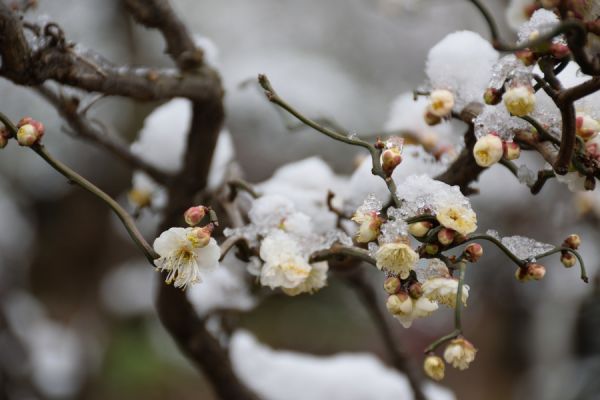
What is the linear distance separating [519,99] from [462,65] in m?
0.23

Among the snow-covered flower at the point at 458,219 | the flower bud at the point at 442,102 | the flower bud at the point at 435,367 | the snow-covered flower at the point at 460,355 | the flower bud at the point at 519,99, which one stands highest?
the flower bud at the point at 519,99

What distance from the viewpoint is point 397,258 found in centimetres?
56

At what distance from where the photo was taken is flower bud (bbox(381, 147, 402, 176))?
582 mm

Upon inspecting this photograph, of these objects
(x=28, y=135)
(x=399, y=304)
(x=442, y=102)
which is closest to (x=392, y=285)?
(x=399, y=304)

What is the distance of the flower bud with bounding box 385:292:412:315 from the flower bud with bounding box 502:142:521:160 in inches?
6.8

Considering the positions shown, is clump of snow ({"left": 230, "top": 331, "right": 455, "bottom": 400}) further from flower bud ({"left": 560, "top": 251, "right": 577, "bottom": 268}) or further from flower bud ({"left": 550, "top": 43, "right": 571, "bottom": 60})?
flower bud ({"left": 550, "top": 43, "right": 571, "bottom": 60})

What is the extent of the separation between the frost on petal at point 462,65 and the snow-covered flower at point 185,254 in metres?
0.36

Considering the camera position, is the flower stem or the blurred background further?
the blurred background

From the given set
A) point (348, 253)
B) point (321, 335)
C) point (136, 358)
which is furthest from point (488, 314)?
point (348, 253)

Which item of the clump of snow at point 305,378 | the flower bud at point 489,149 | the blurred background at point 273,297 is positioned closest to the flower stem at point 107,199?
the flower bud at point 489,149

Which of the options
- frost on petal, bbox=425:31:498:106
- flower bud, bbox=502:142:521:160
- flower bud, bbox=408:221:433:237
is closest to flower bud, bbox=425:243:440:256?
flower bud, bbox=408:221:433:237

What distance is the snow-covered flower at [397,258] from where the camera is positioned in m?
0.55

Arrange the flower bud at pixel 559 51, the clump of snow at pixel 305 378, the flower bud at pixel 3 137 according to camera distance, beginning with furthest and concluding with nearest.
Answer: the clump of snow at pixel 305 378 → the flower bud at pixel 3 137 → the flower bud at pixel 559 51

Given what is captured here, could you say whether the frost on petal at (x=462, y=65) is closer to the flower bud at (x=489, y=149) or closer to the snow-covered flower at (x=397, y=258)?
the flower bud at (x=489, y=149)
